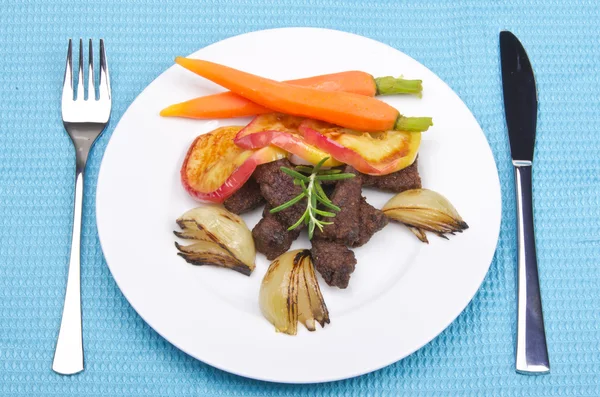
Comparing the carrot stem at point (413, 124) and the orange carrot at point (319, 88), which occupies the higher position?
the orange carrot at point (319, 88)

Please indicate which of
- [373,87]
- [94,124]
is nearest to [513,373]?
[373,87]

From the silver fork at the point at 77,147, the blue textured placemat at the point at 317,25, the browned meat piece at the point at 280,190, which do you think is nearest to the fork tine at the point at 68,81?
the silver fork at the point at 77,147

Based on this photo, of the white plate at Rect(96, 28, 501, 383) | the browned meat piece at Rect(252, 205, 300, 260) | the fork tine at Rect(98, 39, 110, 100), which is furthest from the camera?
the fork tine at Rect(98, 39, 110, 100)

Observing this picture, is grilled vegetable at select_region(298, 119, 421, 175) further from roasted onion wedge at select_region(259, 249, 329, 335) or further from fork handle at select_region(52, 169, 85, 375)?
fork handle at select_region(52, 169, 85, 375)

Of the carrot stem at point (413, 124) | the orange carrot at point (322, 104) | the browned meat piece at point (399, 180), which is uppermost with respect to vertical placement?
the orange carrot at point (322, 104)

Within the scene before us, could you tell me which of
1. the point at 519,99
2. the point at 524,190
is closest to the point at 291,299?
the point at 524,190

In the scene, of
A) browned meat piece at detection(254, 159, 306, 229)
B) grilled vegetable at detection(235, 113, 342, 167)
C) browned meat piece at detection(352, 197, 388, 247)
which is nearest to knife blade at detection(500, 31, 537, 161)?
browned meat piece at detection(352, 197, 388, 247)

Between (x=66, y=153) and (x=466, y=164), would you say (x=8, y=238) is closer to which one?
(x=66, y=153)

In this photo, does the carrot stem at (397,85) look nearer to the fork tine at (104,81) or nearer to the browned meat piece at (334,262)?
the browned meat piece at (334,262)
